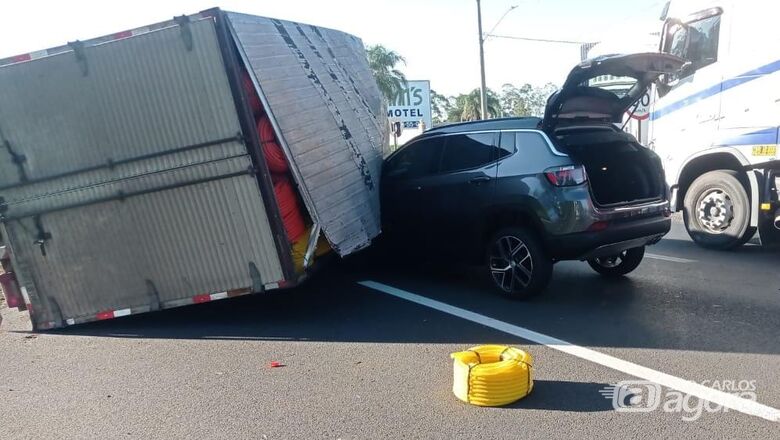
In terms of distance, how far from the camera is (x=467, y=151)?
20.9ft

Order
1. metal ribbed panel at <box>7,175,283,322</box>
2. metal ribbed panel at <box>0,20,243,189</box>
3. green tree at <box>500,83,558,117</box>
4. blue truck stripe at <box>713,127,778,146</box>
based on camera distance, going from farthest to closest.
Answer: green tree at <box>500,83,558,117</box> < blue truck stripe at <box>713,127,778,146</box> < metal ribbed panel at <box>7,175,283,322</box> < metal ribbed panel at <box>0,20,243,189</box>

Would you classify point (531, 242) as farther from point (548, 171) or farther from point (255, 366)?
point (255, 366)

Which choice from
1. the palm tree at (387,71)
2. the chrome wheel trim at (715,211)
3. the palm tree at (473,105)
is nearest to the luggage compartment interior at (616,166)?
the chrome wheel trim at (715,211)

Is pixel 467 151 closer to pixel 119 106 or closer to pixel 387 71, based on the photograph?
pixel 119 106

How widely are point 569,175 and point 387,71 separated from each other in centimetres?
3381

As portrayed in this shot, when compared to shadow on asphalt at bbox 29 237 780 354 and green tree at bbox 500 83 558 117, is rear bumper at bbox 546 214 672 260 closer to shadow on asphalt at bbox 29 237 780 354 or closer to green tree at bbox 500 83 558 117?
shadow on asphalt at bbox 29 237 780 354

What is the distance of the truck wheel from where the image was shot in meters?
7.50

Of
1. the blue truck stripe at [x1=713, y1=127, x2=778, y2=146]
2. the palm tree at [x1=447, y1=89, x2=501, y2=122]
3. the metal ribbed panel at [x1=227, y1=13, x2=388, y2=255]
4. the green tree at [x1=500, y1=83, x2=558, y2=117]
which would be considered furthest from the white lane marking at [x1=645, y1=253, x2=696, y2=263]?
the green tree at [x1=500, y1=83, x2=558, y2=117]

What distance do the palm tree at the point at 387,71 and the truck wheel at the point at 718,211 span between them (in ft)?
91.3

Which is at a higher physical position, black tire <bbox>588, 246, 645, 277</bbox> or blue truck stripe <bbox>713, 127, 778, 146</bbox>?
blue truck stripe <bbox>713, 127, 778, 146</bbox>

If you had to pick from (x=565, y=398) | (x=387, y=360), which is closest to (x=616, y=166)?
(x=565, y=398)

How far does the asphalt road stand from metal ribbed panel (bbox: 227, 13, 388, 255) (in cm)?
99

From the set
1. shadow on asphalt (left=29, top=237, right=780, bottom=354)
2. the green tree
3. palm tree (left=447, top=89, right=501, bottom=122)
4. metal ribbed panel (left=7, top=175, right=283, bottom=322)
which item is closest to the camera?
shadow on asphalt (left=29, top=237, right=780, bottom=354)

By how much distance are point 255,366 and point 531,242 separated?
2756mm
